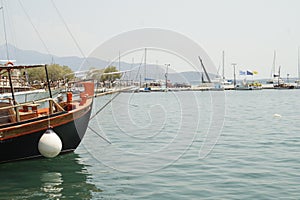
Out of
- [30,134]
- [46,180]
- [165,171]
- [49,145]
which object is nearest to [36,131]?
[30,134]

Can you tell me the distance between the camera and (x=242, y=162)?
1173 cm

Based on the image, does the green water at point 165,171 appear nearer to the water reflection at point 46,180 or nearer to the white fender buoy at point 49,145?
the water reflection at point 46,180

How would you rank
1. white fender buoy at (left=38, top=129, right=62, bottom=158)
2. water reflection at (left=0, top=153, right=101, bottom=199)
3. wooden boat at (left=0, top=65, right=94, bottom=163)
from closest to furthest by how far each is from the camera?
water reflection at (left=0, top=153, right=101, bottom=199), white fender buoy at (left=38, top=129, right=62, bottom=158), wooden boat at (left=0, top=65, right=94, bottom=163)

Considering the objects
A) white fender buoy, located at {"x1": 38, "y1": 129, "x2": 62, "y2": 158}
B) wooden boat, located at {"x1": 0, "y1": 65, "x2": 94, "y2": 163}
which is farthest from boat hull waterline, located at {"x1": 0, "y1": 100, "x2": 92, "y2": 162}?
white fender buoy, located at {"x1": 38, "y1": 129, "x2": 62, "y2": 158}

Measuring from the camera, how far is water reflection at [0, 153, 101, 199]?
28.7 ft

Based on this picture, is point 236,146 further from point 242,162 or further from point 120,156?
point 120,156

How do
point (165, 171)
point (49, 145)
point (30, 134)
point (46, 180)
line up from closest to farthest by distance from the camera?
point (46, 180) → point (49, 145) → point (165, 171) → point (30, 134)

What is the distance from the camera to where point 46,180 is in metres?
9.94

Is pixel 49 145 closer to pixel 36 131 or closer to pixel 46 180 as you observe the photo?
pixel 36 131

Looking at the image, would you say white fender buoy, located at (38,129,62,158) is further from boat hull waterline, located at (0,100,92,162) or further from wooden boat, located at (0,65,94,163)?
boat hull waterline, located at (0,100,92,162)

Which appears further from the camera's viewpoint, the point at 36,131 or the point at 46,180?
the point at 36,131

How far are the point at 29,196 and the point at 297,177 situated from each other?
6.40 meters

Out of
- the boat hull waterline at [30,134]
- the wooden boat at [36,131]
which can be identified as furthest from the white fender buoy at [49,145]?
the boat hull waterline at [30,134]

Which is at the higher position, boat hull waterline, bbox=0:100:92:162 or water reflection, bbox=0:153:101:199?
boat hull waterline, bbox=0:100:92:162
